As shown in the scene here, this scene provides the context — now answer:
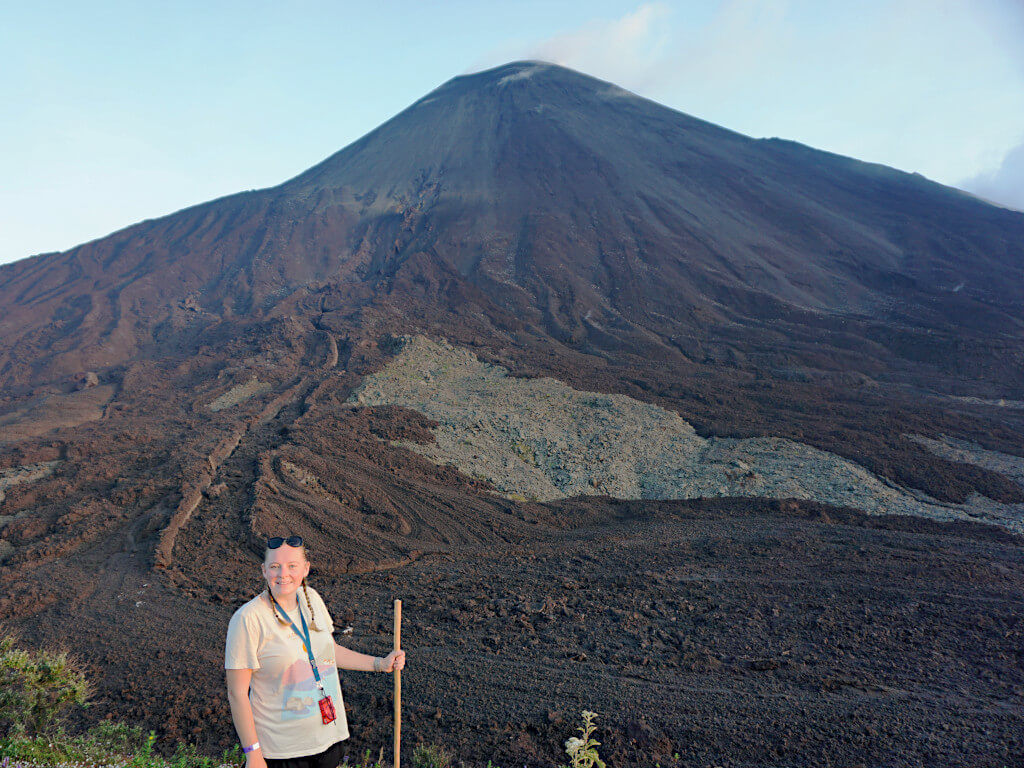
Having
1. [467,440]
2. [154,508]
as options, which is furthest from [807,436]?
[154,508]

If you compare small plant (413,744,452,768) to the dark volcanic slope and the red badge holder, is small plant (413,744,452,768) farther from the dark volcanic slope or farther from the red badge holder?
the dark volcanic slope

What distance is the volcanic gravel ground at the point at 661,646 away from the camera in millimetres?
5223

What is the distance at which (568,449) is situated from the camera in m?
16.0

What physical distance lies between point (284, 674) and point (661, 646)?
5.57 metres

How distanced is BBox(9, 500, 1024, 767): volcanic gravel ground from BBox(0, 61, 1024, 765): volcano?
2.1 inches

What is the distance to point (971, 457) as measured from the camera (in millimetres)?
16500

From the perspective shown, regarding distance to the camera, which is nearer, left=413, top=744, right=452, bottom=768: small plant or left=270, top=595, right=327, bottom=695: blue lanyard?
left=270, top=595, right=327, bottom=695: blue lanyard

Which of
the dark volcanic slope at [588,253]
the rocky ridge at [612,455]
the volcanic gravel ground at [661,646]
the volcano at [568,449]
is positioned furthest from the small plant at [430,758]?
the dark volcanic slope at [588,253]

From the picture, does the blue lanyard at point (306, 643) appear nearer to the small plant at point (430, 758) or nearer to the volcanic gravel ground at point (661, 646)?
the small plant at point (430, 758)

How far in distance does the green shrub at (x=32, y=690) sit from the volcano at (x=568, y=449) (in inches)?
53.3

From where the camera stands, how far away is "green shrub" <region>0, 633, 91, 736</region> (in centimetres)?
407

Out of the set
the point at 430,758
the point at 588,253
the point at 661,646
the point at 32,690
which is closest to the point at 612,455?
the point at 661,646

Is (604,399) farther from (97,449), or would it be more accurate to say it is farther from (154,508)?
(97,449)

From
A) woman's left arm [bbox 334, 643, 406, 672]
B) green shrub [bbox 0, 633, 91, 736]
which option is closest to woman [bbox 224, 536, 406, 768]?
woman's left arm [bbox 334, 643, 406, 672]
